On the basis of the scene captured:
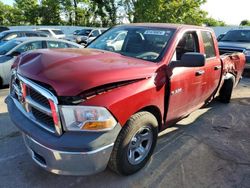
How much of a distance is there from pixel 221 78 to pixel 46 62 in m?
3.73

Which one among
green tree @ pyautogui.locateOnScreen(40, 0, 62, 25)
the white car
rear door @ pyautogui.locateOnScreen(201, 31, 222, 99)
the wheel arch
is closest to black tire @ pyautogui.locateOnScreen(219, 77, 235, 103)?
rear door @ pyautogui.locateOnScreen(201, 31, 222, 99)

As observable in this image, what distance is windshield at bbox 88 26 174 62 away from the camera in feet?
12.7

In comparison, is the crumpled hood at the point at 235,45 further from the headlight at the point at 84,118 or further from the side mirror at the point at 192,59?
the headlight at the point at 84,118

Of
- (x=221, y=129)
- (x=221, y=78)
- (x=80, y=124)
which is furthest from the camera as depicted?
(x=221, y=78)

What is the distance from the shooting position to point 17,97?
11.4 feet

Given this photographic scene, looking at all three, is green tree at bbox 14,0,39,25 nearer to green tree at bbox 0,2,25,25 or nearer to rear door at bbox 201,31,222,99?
green tree at bbox 0,2,25,25

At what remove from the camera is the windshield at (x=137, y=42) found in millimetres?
3884

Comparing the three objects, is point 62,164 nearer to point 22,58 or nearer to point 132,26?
point 22,58

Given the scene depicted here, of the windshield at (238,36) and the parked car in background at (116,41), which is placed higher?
the parked car in background at (116,41)

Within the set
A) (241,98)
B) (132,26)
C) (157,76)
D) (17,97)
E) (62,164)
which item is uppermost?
(132,26)

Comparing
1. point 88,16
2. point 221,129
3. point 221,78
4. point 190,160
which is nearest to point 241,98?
point 221,78

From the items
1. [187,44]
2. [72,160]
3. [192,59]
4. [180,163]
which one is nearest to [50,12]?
[187,44]

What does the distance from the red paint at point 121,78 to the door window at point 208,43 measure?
0.59 m

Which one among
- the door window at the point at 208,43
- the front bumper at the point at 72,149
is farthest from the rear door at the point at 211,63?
the front bumper at the point at 72,149
